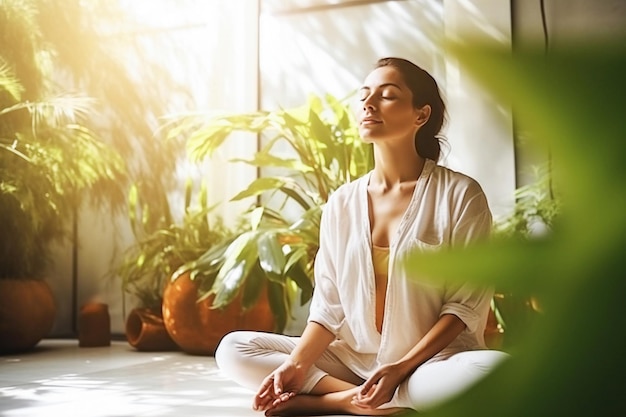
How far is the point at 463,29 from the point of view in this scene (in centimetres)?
8

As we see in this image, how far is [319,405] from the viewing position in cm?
160

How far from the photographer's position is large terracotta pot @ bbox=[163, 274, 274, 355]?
107 inches

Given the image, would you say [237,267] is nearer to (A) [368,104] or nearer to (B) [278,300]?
(B) [278,300]

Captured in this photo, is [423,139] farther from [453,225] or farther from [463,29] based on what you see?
[463,29]

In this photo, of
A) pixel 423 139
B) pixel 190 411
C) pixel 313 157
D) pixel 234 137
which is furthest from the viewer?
pixel 234 137

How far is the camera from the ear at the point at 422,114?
167cm

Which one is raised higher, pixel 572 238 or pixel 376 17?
pixel 376 17

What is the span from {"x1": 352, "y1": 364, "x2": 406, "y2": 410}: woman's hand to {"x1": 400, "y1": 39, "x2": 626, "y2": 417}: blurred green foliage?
1429mm

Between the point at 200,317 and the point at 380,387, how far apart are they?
1.35 m

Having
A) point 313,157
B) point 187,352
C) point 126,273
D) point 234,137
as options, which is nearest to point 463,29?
point 313,157

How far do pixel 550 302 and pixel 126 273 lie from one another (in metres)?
3.07

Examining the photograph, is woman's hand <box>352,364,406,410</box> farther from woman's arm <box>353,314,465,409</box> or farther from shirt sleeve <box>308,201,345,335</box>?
shirt sleeve <box>308,201,345,335</box>

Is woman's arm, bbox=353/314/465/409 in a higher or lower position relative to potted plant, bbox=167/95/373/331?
lower

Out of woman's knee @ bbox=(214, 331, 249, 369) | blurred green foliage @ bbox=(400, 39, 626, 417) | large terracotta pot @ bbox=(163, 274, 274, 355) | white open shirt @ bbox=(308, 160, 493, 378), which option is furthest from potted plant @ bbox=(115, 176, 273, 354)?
blurred green foliage @ bbox=(400, 39, 626, 417)
